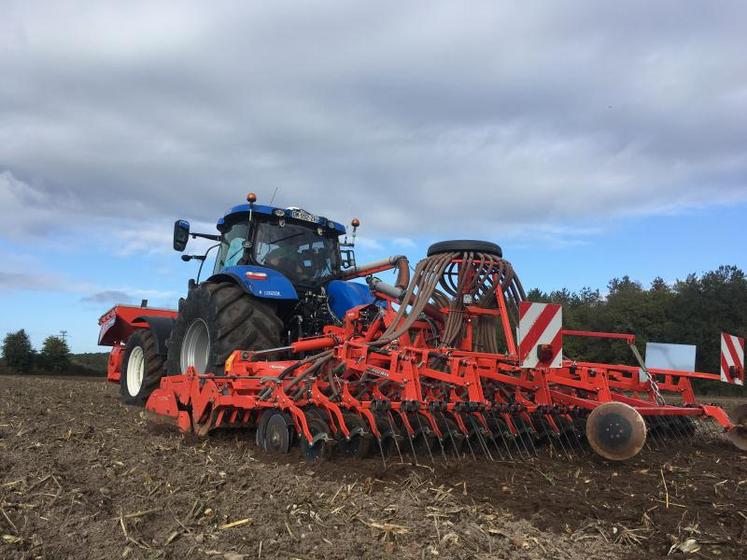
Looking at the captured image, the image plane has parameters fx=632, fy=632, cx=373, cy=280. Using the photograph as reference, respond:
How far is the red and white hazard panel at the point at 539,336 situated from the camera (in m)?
4.54

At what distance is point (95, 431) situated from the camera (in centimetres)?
543

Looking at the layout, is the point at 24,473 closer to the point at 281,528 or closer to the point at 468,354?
the point at 281,528

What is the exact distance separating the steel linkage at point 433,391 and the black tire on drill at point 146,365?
89.3 inches

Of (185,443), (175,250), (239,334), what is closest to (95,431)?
(185,443)

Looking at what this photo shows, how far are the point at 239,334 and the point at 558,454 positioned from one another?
299 centimetres

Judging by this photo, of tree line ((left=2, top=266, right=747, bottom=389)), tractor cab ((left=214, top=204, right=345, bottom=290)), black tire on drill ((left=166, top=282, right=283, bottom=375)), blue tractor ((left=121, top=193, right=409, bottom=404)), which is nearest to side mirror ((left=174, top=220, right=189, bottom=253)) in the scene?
blue tractor ((left=121, top=193, right=409, bottom=404))

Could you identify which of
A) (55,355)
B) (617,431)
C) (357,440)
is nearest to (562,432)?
(617,431)

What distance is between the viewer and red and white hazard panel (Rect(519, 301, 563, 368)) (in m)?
4.54

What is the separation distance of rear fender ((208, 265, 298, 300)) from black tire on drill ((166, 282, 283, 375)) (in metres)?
0.14

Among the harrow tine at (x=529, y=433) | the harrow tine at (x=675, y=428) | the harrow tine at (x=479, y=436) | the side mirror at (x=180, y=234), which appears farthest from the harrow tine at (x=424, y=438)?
the side mirror at (x=180, y=234)

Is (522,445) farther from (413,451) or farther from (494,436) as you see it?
(413,451)

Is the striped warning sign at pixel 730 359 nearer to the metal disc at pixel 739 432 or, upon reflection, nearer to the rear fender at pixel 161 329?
the metal disc at pixel 739 432

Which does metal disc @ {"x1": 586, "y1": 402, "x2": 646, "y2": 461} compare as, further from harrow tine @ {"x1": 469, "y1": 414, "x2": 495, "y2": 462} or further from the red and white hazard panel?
harrow tine @ {"x1": 469, "y1": 414, "x2": 495, "y2": 462}

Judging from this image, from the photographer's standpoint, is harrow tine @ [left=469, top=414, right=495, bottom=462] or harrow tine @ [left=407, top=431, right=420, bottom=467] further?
harrow tine @ [left=469, top=414, right=495, bottom=462]
